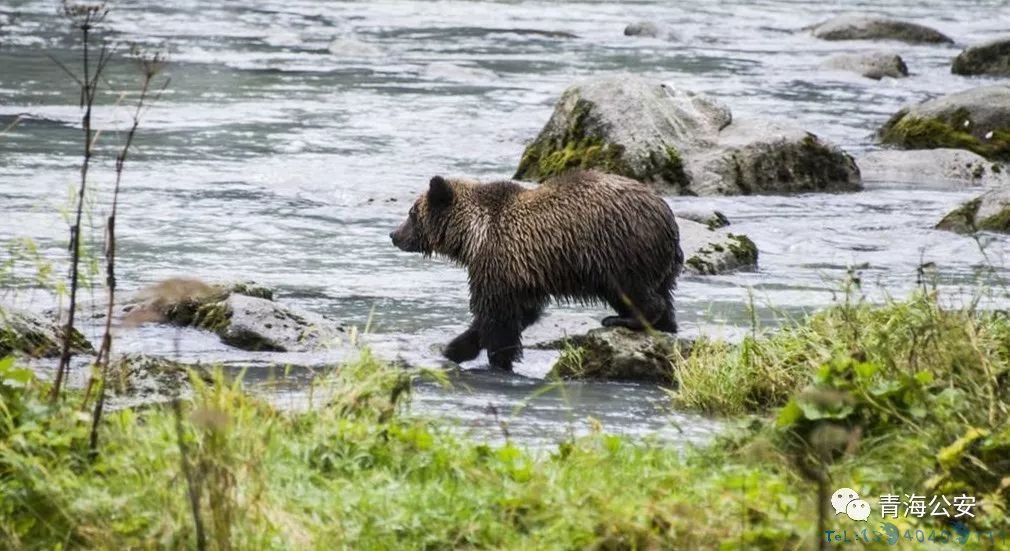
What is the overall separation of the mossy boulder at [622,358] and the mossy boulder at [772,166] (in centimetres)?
582

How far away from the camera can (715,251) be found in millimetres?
11391

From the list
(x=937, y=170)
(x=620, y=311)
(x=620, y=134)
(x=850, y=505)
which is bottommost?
(x=937, y=170)

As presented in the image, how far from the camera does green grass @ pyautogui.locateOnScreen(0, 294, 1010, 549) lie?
4734 millimetres

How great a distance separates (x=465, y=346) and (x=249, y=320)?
3.75ft

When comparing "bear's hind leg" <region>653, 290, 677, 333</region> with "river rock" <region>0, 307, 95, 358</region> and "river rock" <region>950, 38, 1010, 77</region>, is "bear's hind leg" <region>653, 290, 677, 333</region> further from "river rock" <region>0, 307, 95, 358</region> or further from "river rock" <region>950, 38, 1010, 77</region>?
"river rock" <region>950, 38, 1010, 77</region>

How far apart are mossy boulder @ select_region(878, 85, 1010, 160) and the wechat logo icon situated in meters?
Result: 11.5

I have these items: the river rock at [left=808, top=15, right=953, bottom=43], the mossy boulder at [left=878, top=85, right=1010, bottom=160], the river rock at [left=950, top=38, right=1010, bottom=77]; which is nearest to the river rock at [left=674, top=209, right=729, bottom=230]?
the mossy boulder at [left=878, top=85, right=1010, bottom=160]

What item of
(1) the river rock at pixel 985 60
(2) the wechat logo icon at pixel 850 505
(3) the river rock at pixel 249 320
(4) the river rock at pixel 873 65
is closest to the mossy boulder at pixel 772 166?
(3) the river rock at pixel 249 320

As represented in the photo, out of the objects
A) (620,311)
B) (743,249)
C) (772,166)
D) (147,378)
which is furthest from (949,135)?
(147,378)

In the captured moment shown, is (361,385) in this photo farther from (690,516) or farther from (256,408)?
(690,516)

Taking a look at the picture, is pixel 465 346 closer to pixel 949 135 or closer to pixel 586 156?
pixel 586 156

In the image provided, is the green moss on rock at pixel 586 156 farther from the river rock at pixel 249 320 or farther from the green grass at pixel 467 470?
the green grass at pixel 467 470

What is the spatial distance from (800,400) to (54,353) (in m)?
3.96

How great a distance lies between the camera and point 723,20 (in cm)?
2722
